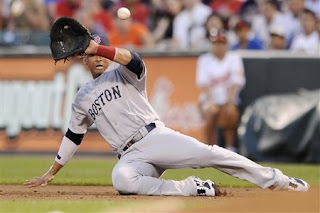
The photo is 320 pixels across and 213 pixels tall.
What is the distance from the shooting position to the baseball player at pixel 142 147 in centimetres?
812

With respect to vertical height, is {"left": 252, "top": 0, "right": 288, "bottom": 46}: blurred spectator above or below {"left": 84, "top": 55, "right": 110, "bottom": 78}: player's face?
below

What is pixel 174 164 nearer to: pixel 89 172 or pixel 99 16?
pixel 89 172

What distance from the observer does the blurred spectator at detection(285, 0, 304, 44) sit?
16.1 metres

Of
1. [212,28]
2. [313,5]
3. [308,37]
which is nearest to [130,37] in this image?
[212,28]

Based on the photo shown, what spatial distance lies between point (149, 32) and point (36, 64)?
7.94 feet

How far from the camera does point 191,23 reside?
16906 mm

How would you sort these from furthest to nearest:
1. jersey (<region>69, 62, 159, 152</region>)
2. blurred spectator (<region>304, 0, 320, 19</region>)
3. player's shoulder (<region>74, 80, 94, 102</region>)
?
1. blurred spectator (<region>304, 0, 320, 19</region>)
2. player's shoulder (<region>74, 80, 94, 102</region>)
3. jersey (<region>69, 62, 159, 152</region>)

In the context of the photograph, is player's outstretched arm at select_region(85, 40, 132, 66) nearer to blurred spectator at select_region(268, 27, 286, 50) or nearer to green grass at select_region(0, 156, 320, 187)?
green grass at select_region(0, 156, 320, 187)

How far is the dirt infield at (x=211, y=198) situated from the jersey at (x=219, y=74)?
5.70 metres

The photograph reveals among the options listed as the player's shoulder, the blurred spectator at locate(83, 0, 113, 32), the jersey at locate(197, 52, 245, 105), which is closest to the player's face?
the player's shoulder

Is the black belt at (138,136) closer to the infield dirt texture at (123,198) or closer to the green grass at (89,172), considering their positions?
the infield dirt texture at (123,198)

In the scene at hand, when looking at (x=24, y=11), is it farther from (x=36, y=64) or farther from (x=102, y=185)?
(x=102, y=185)

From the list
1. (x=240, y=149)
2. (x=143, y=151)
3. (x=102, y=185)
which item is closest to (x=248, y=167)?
(x=143, y=151)

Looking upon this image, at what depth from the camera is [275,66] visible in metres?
15.4
